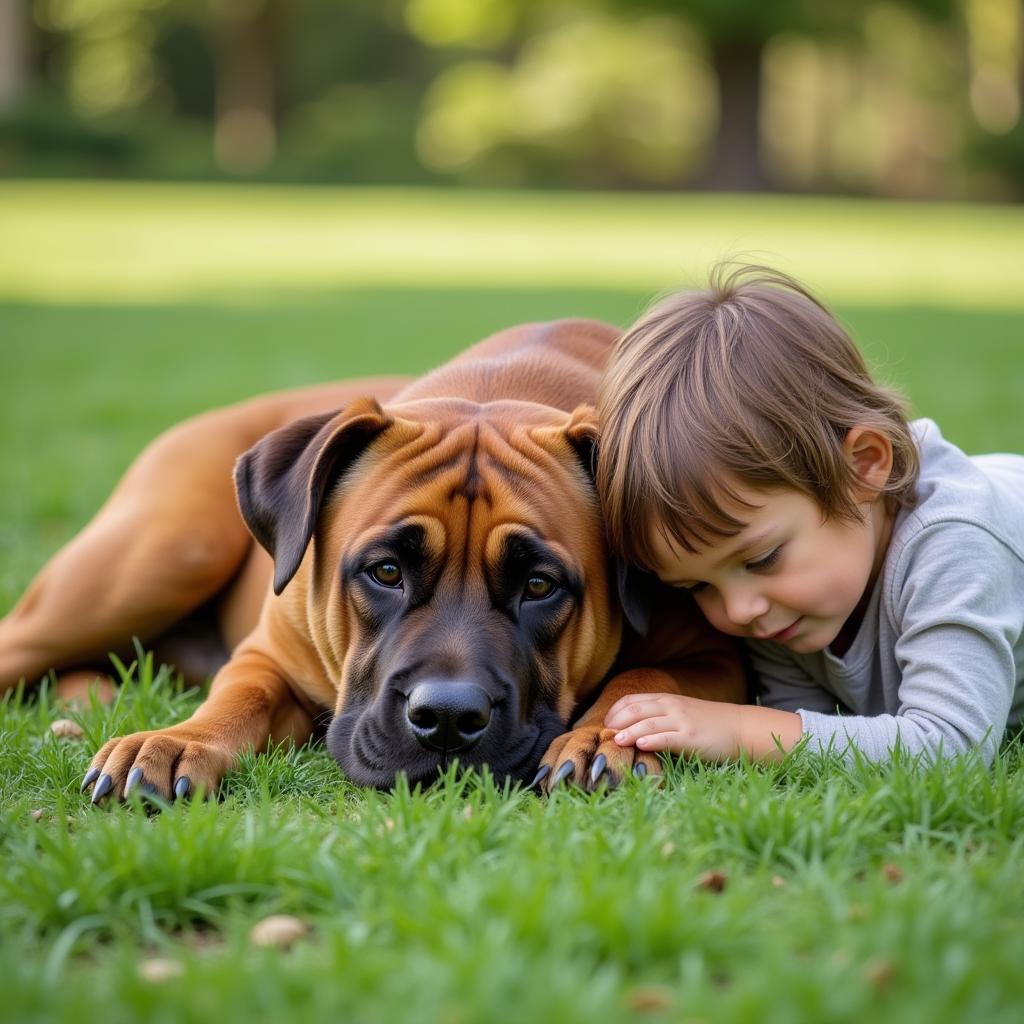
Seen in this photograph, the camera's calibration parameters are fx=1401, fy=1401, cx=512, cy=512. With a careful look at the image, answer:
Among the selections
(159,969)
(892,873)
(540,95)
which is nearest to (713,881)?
(892,873)

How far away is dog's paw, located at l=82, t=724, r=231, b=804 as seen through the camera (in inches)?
132

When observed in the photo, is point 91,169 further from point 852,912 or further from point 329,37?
point 852,912

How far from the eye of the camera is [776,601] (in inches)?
148

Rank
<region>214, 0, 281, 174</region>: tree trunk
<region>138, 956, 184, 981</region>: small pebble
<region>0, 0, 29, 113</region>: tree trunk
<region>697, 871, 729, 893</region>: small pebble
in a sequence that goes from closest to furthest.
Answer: <region>138, 956, 184, 981</region>: small pebble < <region>697, 871, 729, 893</region>: small pebble < <region>0, 0, 29, 113</region>: tree trunk < <region>214, 0, 281, 174</region>: tree trunk

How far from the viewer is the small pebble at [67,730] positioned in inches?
162

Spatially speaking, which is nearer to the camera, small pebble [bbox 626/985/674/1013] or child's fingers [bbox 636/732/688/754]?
small pebble [bbox 626/985/674/1013]

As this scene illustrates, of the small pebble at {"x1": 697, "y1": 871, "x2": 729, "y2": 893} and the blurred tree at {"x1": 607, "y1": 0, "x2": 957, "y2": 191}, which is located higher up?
the blurred tree at {"x1": 607, "y1": 0, "x2": 957, "y2": 191}

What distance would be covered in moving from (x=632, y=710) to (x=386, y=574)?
0.74 meters

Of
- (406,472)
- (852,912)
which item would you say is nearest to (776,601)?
(406,472)

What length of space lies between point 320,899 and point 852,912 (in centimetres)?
99

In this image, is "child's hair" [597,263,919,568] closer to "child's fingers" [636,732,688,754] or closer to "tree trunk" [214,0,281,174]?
"child's fingers" [636,732,688,754]

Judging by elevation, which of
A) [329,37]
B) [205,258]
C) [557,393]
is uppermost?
[329,37]

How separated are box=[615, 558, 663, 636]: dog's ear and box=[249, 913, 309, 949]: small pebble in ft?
5.01

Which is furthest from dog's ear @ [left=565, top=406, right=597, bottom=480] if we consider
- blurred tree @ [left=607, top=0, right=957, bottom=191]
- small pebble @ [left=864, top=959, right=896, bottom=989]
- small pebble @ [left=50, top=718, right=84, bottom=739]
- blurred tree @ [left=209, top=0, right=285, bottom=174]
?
blurred tree @ [left=209, top=0, right=285, bottom=174]
